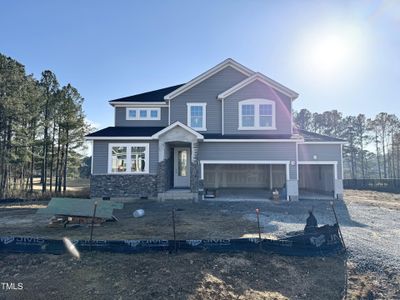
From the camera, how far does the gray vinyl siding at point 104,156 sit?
13758 mm

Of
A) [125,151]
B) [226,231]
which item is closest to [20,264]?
[226,231]

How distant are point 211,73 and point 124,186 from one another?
9283 mm

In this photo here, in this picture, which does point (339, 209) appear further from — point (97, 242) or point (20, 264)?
point (20, 264)

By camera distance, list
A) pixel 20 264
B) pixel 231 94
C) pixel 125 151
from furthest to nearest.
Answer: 1. pixel 231 94
2. pixel 125 151
3. pixel 20 264

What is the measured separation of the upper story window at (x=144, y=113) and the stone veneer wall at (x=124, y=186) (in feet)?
15.7

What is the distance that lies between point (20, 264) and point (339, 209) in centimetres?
1282

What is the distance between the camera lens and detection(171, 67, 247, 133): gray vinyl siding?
1537cm

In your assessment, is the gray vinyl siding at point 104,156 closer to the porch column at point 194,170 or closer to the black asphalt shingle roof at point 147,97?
the porch column at point 194,170

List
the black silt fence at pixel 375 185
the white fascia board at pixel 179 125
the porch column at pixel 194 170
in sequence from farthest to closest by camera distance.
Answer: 1. the black silt fence at pixel 375 185
2. the porch column at pixel 194 170
3. the white fascia board at pixel 179 125

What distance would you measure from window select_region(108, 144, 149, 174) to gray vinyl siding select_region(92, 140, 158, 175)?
0.23 metres

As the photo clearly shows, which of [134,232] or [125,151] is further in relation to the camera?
[125,151]

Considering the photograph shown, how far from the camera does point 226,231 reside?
7555 mm

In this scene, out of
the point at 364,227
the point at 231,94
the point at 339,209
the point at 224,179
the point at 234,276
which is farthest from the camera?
the point at 224,179

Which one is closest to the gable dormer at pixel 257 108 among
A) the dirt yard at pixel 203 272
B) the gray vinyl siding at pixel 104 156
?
the gray vinyl siding at pixel 104 156
